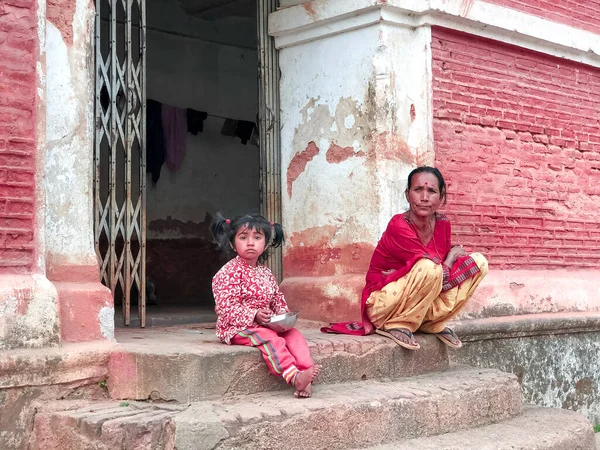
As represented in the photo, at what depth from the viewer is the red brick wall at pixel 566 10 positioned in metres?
6.48

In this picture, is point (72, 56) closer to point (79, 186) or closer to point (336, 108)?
point (79, 186)

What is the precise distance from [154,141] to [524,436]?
6324mm

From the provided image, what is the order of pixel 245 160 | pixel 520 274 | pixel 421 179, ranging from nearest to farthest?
pixel 421 179
pixel 520 274
pixel 245 160

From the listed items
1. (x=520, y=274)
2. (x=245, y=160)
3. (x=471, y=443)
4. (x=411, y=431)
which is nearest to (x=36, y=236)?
(x=411, y=431)

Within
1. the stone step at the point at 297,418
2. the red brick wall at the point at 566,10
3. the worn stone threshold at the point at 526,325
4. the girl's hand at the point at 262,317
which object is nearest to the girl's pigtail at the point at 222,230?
A: the girl's hand at the point at 262,317

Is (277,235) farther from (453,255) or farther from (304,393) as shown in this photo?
(453,255)

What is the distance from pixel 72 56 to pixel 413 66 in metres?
2.52

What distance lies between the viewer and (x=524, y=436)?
4258 mm

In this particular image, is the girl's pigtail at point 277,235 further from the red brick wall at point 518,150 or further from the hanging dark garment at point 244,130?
the hanging dark garment at point 244,130

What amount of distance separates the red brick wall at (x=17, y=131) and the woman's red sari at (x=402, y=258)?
2.01 metres

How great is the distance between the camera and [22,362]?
3852mm

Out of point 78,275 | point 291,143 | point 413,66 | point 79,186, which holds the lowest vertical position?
point 78,275

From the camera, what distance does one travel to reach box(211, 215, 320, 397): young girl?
401 cm

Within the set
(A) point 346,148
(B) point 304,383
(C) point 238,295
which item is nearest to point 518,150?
(A) point 346,148
